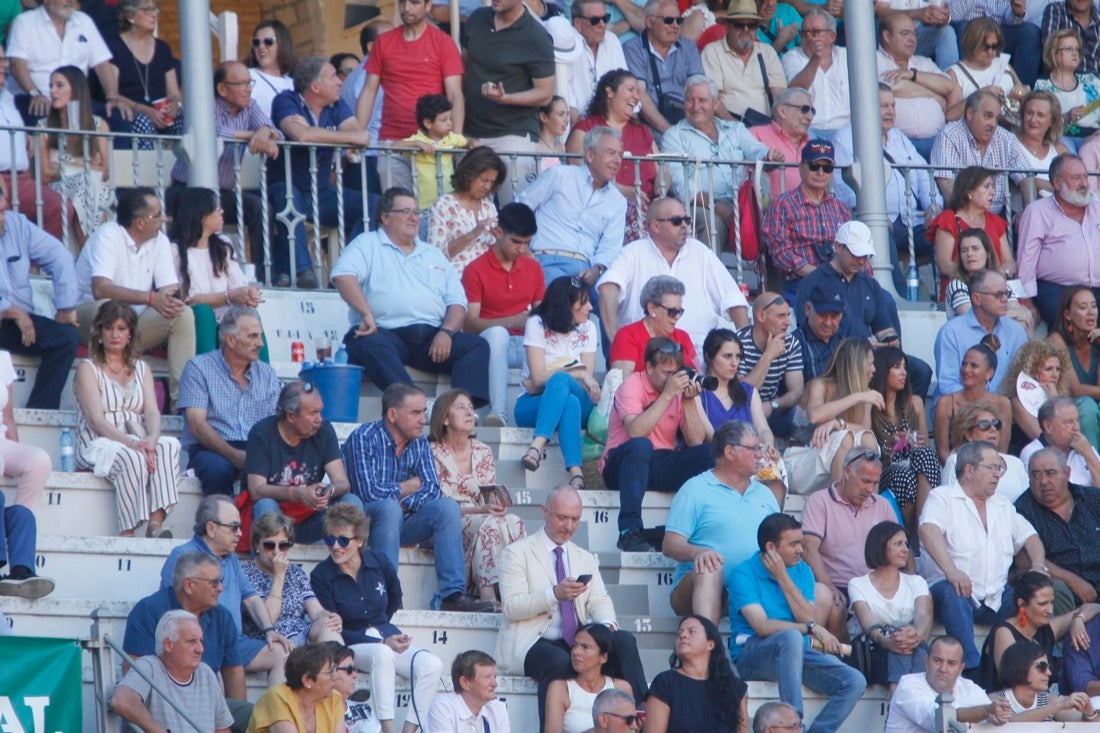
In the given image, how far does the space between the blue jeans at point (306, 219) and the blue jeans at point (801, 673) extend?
369cm

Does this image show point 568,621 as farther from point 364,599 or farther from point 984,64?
point 984,64

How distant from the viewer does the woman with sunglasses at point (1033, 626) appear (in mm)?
10859

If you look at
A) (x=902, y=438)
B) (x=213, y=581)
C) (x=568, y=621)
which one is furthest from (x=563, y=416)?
(x=213, y=581)

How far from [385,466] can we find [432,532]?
1.27 feet

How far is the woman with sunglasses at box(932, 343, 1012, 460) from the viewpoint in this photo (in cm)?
1223

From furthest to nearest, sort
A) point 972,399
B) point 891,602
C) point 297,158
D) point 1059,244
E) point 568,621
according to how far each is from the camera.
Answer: point 1059,244, point 297,158, point 972,399, point 891,602, point 568,621

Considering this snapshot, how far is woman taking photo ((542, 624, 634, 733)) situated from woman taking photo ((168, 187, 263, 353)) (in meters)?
2.73

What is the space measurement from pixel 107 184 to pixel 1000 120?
18.7 ft

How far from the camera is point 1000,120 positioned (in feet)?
49.4

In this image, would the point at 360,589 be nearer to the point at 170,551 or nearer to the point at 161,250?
the point at 170,551

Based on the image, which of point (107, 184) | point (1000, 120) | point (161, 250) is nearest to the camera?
point (161, 250)

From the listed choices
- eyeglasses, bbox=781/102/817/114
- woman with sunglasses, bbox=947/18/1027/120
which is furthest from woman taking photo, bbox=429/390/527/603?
woman with sunglasses, bbox=947/18/1027/120

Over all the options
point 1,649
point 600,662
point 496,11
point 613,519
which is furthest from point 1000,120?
point 1,649

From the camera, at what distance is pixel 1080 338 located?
12.9 m
